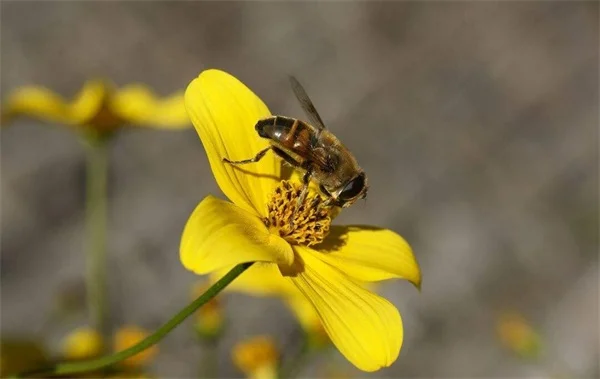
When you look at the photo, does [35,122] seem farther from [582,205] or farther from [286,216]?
[582,205]

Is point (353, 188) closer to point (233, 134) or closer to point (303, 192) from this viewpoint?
point (303, 192)

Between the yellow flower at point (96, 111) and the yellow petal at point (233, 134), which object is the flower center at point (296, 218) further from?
the yellow flower at point (96, 111)

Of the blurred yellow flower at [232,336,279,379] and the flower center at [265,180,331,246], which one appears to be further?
the blurred yellow flower at [232,336,279,379]

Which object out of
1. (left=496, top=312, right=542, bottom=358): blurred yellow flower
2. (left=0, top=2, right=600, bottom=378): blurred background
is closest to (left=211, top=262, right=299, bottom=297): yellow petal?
(left=496, top=312, right=542, bottom=358): blurred yellow flower

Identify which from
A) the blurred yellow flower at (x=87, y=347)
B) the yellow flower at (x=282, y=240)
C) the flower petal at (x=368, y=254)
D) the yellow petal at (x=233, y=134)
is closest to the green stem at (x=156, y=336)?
the yellow flower at (x=282, y=240)

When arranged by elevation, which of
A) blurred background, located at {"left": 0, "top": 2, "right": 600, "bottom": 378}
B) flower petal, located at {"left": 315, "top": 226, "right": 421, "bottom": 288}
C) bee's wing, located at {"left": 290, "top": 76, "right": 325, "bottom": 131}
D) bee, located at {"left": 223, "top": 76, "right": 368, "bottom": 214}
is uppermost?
blurred background, located at {"left": 0, "top": 2, "right": 600, "bottom": 378}

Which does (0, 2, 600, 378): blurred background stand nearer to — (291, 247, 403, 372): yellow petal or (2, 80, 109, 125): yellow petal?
(2, 80, 109, 125): yellow petal

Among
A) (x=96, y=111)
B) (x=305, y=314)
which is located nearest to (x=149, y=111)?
(x=96, y=111)
